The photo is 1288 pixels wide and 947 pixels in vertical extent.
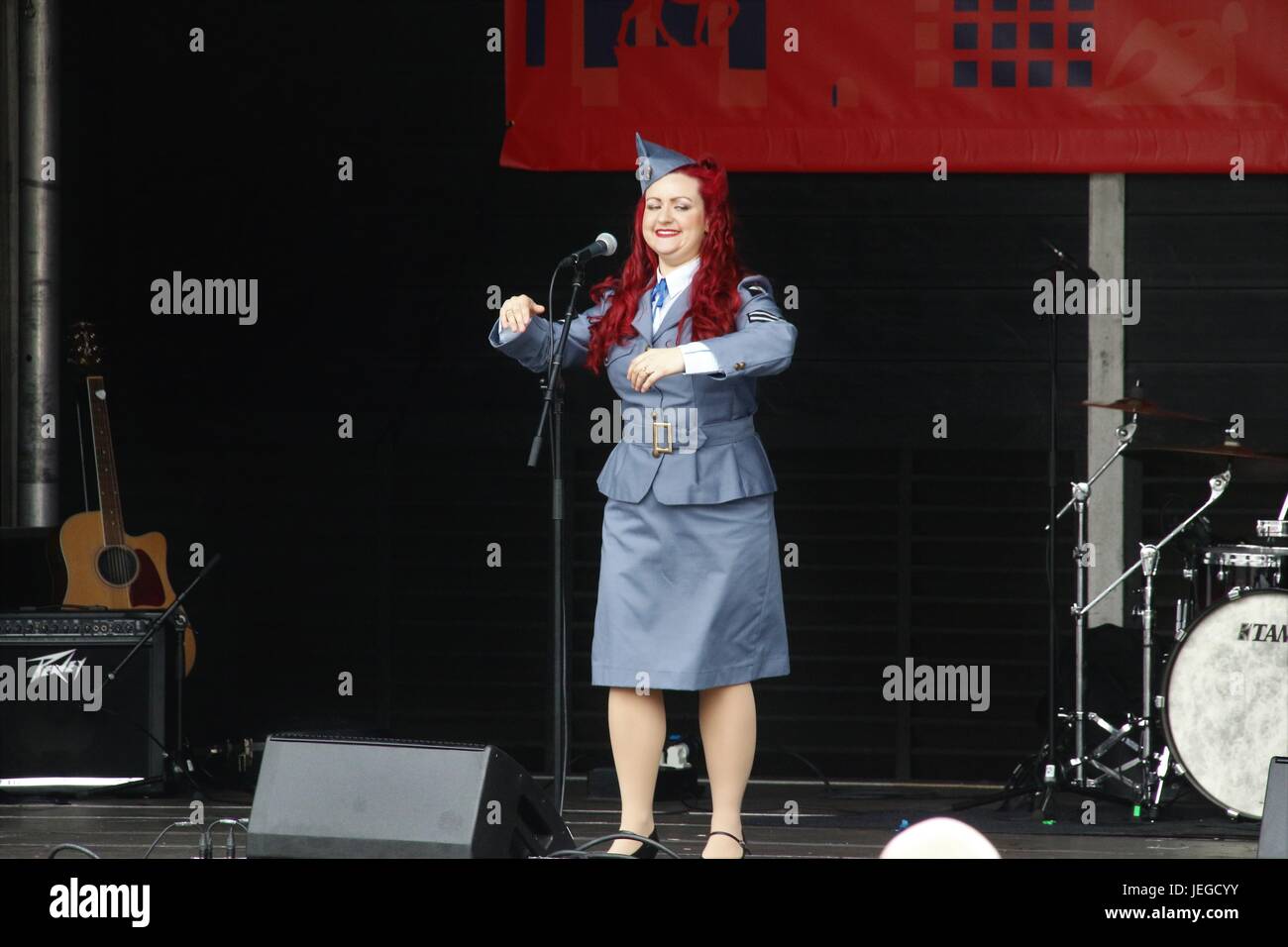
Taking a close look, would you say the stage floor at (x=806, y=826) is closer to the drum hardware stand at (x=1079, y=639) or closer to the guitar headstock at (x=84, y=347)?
the drum hardware stand at (x=1079, y=639)

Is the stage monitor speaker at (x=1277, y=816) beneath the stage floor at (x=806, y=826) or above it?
above

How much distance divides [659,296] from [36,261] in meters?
3.03

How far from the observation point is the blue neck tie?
3.85 meters

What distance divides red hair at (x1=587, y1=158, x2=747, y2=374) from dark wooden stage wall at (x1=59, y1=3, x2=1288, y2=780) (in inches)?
84.3

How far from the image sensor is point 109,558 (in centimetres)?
561

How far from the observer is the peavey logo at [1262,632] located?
4906mm

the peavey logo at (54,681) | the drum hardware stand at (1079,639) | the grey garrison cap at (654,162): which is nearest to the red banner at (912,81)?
the drum hardware stand at (1079,639)

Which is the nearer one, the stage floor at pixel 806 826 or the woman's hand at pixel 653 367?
the woman's hand at pixel 653 367

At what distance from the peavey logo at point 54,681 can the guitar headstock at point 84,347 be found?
1.08 m

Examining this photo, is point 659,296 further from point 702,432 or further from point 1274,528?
point 1274,528
